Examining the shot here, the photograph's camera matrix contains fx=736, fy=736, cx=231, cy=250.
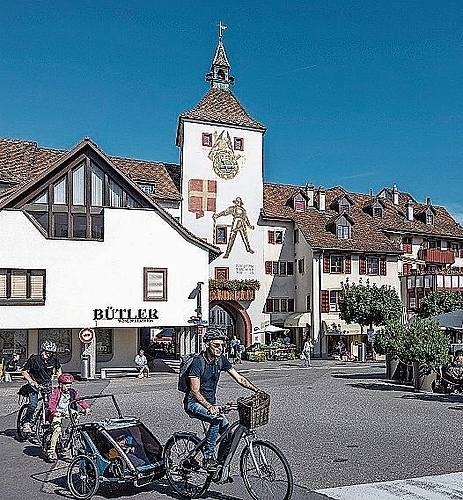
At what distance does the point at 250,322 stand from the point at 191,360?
4379cm

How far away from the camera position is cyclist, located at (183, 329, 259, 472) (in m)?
8.44

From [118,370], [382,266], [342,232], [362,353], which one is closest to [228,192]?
[342,232]

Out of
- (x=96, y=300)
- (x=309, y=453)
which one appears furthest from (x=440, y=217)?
(x=309, y=453)

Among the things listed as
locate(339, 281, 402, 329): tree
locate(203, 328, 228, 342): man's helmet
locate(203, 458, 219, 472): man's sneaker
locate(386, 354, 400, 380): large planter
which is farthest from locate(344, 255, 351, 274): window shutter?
locate(203, 458, 219, 472): man's sneaker

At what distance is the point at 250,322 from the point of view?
52344 mm

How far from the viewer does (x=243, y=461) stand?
8102 millimetres

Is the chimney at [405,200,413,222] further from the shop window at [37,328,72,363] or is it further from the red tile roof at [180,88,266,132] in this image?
the shop window at [37,328,72,363]

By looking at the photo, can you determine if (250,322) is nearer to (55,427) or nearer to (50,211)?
(50,211)

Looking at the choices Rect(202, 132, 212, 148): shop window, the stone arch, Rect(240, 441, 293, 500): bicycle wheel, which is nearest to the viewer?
Rect(240, 441, 293, 500): bicycle wheel

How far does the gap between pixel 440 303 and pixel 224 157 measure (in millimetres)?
18469

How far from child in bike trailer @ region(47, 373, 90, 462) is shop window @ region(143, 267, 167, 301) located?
20.8 meters

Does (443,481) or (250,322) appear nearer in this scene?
(443,481)

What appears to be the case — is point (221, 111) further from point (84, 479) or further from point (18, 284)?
point (84, 479)

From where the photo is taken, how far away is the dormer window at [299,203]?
56.3m
